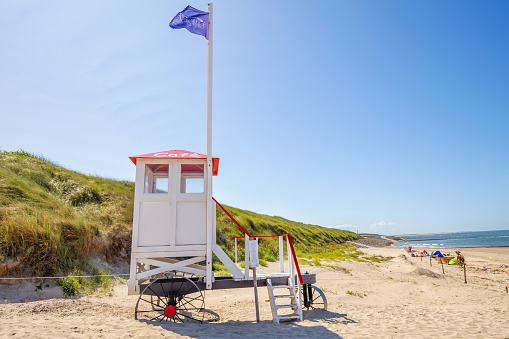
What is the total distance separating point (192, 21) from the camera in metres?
8.73

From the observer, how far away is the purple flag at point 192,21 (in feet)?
28.6

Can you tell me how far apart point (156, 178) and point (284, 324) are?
5203 millimetres

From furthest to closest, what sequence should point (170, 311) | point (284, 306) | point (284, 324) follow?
1. point (284, 306)
2. point (170, 311)
3. point (284, 324)

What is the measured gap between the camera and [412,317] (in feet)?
27.8

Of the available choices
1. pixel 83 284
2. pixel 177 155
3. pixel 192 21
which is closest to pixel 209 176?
pixel 177 155

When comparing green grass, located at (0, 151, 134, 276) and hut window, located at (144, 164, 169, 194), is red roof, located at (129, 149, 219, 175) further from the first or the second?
green grass, located at (0, 151, 134, 276)

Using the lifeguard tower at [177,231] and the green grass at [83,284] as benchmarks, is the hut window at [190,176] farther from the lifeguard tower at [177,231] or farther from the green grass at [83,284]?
the green grass at [83,284]

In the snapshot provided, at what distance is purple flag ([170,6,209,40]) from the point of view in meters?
8.73

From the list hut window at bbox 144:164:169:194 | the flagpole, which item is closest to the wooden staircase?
the flagpole

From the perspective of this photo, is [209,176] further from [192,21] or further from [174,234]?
[192,21]

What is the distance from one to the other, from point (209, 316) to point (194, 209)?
3.50m

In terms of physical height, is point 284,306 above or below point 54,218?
below

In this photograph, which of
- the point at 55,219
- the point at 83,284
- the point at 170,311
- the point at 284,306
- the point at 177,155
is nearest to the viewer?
the point at 170,311

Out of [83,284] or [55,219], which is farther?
[55,219]
